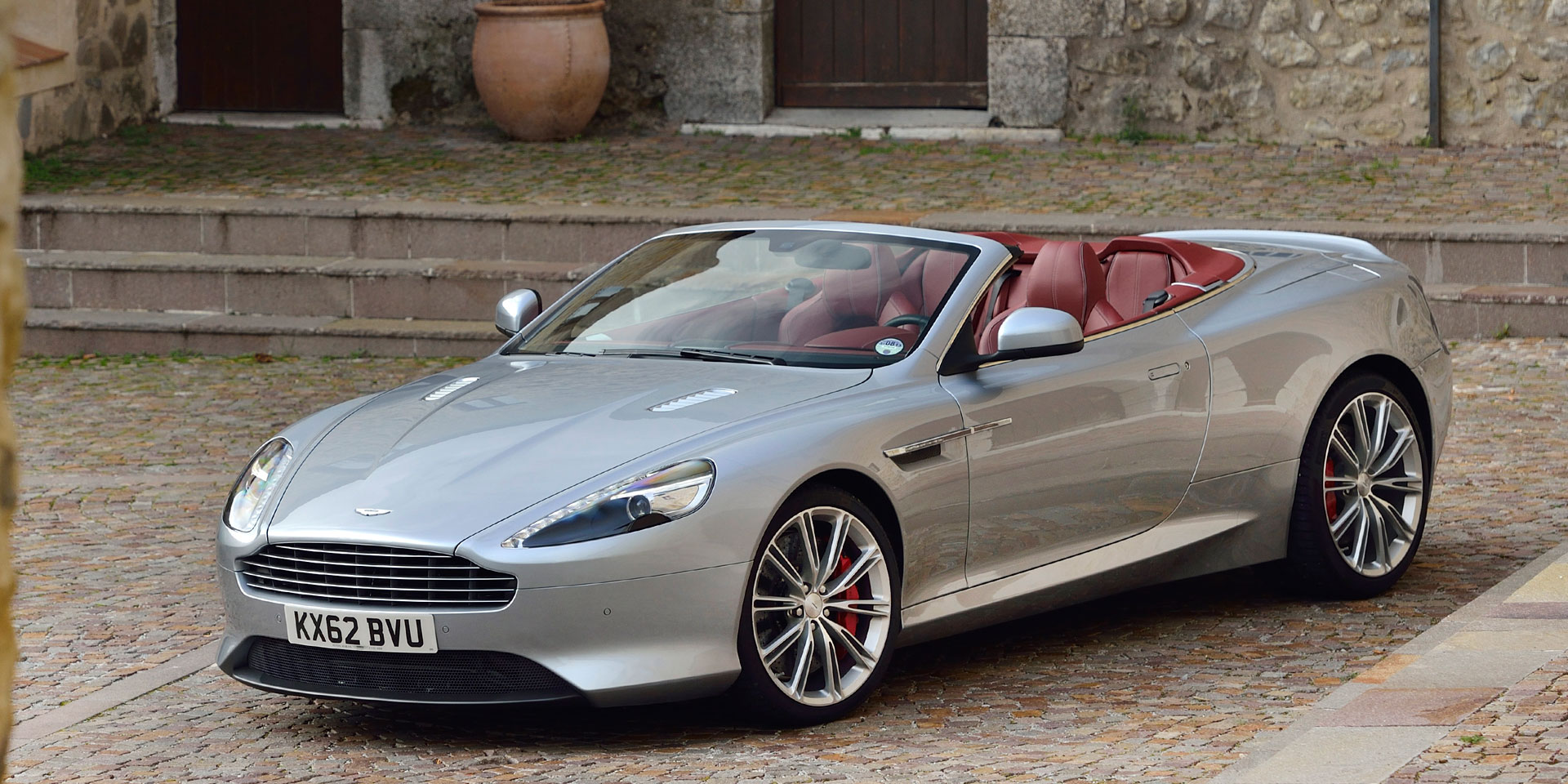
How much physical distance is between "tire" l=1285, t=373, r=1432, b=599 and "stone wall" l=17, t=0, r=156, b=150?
1051 centimetres

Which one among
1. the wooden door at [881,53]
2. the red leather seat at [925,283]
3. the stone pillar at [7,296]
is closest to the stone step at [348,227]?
the wooden door at [881,53]

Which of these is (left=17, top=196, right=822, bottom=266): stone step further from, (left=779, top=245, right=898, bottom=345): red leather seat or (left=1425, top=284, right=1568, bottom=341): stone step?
(left=779, top=245, right=898, bottom=345): red leather seat

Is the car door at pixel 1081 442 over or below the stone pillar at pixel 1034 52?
below

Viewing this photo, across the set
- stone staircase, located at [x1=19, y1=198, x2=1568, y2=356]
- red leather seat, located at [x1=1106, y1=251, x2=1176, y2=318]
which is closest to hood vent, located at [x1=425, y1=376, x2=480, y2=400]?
red leather seat, located at [x1=1106, y1=251, x2=1176, y2=318]

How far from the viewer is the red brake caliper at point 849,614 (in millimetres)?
5215

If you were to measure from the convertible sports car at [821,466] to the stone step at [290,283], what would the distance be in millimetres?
5576

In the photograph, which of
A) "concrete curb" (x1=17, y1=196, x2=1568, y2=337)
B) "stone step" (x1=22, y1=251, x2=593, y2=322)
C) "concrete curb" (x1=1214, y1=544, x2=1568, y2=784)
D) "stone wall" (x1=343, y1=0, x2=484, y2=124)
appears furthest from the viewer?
"stone wall" (x1=343, y1=0, x2=484, y2=124)

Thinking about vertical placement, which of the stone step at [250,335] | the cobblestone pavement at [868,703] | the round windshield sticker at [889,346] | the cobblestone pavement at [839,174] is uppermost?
the cobblestone pavement at [839,174]

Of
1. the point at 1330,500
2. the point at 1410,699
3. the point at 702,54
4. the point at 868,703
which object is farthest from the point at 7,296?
the point at 702,54

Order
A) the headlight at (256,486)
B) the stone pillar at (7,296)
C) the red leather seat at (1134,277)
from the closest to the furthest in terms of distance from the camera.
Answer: the stone pillar at (7,296) < the headlight at (256,486) < the red leather seat at (1134,277)

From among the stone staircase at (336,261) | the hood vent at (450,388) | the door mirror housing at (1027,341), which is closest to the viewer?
the door mirror housing at (1027,341)

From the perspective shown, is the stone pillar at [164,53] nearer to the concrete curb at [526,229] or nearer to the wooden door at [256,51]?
the wooden door at [256,51]

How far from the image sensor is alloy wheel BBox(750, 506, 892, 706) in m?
5.07

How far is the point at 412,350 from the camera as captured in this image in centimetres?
1191
